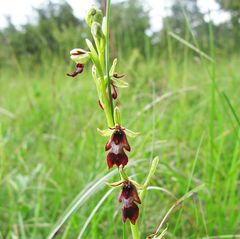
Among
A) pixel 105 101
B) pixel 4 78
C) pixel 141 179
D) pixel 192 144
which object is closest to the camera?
pixel 105 101

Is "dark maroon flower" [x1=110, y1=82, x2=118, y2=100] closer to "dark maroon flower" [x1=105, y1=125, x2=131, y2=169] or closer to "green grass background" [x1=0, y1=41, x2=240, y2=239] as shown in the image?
"dark maroon flower" [x1=105, y1=125, x2=131, y2=169]

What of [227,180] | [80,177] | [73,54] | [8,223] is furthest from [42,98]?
[73,54]


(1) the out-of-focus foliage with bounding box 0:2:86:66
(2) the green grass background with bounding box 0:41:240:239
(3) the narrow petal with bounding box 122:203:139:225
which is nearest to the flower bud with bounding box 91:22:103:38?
(3) the narrow petal with bounding box 122:203:139:225

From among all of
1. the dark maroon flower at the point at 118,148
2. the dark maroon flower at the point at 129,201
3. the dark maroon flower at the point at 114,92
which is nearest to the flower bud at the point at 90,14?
the dark maroon flower at the point at 114,92

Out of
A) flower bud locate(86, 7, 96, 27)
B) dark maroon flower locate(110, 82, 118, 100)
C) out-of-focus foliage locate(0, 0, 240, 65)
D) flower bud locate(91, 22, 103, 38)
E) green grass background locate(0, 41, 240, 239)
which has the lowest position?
green grass background locate(0, 41, 240, 239)

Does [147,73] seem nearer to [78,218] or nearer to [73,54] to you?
[78,218]

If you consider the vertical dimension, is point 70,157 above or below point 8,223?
above

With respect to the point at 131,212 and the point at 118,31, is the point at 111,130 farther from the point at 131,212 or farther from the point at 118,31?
the point at 118,31
